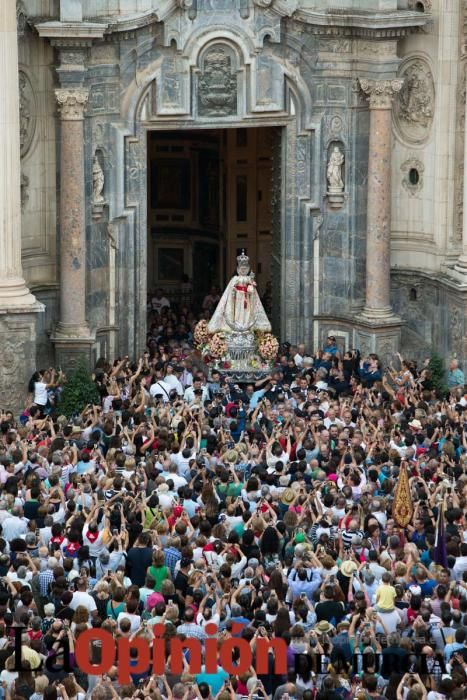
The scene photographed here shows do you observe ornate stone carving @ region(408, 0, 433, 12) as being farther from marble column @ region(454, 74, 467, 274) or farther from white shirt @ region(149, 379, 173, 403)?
white shirt @ region(149, 379, 173, 403)

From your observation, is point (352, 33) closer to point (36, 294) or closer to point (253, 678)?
point (36, 294)

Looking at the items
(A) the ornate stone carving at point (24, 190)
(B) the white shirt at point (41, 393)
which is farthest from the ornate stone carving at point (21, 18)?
(B) the white shirt at point (41, 393)

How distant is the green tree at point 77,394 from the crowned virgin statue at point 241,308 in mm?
3592

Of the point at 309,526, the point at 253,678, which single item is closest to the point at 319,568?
the point at 309,526

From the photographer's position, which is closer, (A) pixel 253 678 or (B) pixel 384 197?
(A) pixel 253 678

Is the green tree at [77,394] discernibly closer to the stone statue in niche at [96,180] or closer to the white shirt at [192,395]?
the white shirt at [192,395]

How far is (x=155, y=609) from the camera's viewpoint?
87.7 ft

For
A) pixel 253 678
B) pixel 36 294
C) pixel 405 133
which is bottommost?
pixel 253 678

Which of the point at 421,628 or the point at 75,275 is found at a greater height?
the point at 75,275

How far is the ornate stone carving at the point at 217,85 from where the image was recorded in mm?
43594

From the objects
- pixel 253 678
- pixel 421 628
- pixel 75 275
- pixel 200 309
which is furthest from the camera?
pixel 200 309

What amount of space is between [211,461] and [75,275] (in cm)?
909

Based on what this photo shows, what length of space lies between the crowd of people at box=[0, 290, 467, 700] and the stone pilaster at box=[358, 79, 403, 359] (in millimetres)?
2729

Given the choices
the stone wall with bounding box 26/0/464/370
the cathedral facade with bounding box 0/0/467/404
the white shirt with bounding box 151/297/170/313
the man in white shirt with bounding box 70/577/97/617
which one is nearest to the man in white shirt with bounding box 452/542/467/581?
the man in white shirt with bounding box 70/577/97/617
